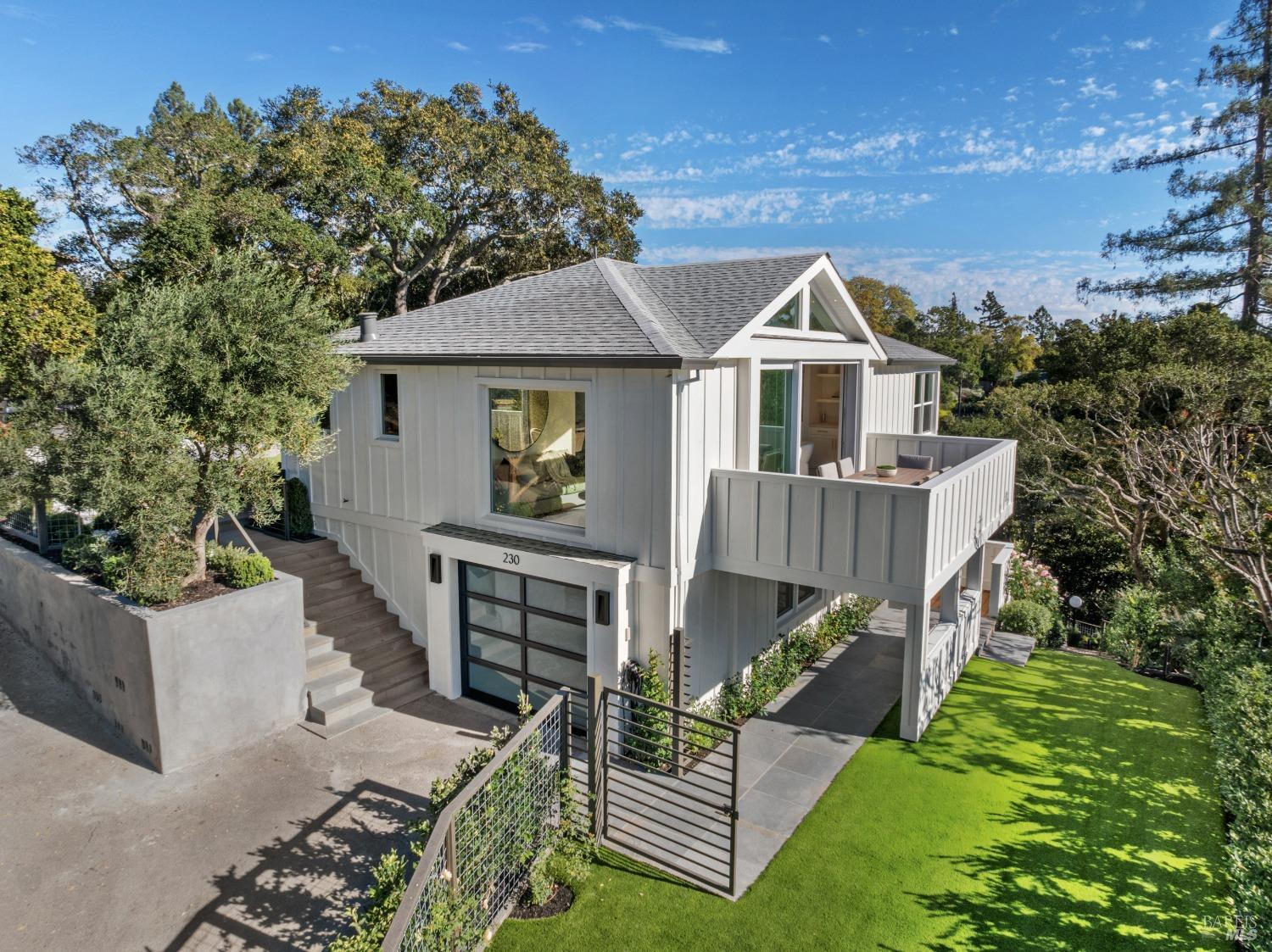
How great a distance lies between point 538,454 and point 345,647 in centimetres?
431

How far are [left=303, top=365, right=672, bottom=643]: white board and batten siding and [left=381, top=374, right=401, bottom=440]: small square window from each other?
0.09 meters

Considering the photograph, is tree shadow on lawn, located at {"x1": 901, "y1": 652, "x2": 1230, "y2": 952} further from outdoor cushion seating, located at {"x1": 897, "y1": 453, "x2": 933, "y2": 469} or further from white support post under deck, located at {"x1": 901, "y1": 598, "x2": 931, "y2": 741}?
outdoor cushion seating, located at {"x1": 897, "y1": 453, "x2": 933, "y2": 469}

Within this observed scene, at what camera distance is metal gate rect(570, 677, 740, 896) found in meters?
6.57

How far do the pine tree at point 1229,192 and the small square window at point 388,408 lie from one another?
31.0 meters

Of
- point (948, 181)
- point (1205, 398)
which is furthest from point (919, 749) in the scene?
point (948, 181)

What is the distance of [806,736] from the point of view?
9.78 m

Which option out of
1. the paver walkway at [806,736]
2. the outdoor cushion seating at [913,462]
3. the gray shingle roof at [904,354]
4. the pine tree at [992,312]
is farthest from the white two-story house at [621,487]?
the pine tree at [992,312]

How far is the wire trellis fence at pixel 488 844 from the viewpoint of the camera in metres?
4.79

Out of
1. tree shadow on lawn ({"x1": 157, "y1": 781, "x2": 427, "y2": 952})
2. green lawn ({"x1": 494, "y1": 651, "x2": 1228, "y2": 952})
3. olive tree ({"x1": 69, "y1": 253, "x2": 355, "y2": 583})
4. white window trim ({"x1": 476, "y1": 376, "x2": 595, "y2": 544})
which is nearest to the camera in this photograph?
tree shadow on lawn ({"x1": 157, "y1": 781, "x2": 427, "y2": 952})

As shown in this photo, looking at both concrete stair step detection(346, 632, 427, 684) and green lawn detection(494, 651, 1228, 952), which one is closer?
green lawn detection(494, 651, 1228, 952)

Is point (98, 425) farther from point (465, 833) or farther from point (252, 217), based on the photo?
point (252, 217)

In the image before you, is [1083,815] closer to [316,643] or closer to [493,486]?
[493,486]

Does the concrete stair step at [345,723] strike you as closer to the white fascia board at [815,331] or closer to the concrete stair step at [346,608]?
the concrete stair step at [346,608]

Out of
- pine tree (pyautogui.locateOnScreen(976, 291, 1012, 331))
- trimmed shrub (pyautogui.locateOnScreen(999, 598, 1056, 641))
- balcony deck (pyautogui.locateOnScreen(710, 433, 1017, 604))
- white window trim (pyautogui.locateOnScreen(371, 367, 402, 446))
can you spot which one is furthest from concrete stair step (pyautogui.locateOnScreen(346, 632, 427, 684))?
pine tree (pyautogui.locateOnScreen(976, 291, 1012, 331))
